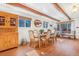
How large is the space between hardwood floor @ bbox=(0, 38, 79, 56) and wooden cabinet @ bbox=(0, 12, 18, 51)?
0.20 metres

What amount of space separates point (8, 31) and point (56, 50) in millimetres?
1082

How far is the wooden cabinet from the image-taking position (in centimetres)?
226

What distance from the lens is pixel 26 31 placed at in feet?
7.88

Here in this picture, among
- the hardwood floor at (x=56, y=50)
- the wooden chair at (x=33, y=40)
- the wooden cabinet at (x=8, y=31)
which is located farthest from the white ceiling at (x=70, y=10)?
the wooden cabinet at (x=8, y=31)

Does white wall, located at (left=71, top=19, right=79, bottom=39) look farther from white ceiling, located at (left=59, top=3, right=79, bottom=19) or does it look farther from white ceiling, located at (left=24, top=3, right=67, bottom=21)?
white ceiling, located at (left=24, top=3, right=67, bottom=21)

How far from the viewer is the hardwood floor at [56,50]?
241cm

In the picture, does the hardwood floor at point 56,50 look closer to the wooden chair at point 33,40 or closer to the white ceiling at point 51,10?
the wooden chair at point 33,40

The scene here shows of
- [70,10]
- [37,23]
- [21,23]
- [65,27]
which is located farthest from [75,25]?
[21,23]

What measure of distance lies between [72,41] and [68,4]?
784mm

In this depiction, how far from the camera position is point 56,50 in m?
2.46

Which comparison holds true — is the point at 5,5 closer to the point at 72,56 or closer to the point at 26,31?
the point at 26,31

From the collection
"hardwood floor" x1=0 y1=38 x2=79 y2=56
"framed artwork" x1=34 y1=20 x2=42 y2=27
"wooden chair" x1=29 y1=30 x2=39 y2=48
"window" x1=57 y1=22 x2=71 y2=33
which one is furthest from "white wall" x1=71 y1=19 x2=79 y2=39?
"wooden chair" x1=29 y1=30 x2=39 y2=48

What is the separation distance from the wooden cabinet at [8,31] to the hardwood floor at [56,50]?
0.66 ft

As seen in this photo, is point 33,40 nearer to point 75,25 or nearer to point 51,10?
point 51,10
